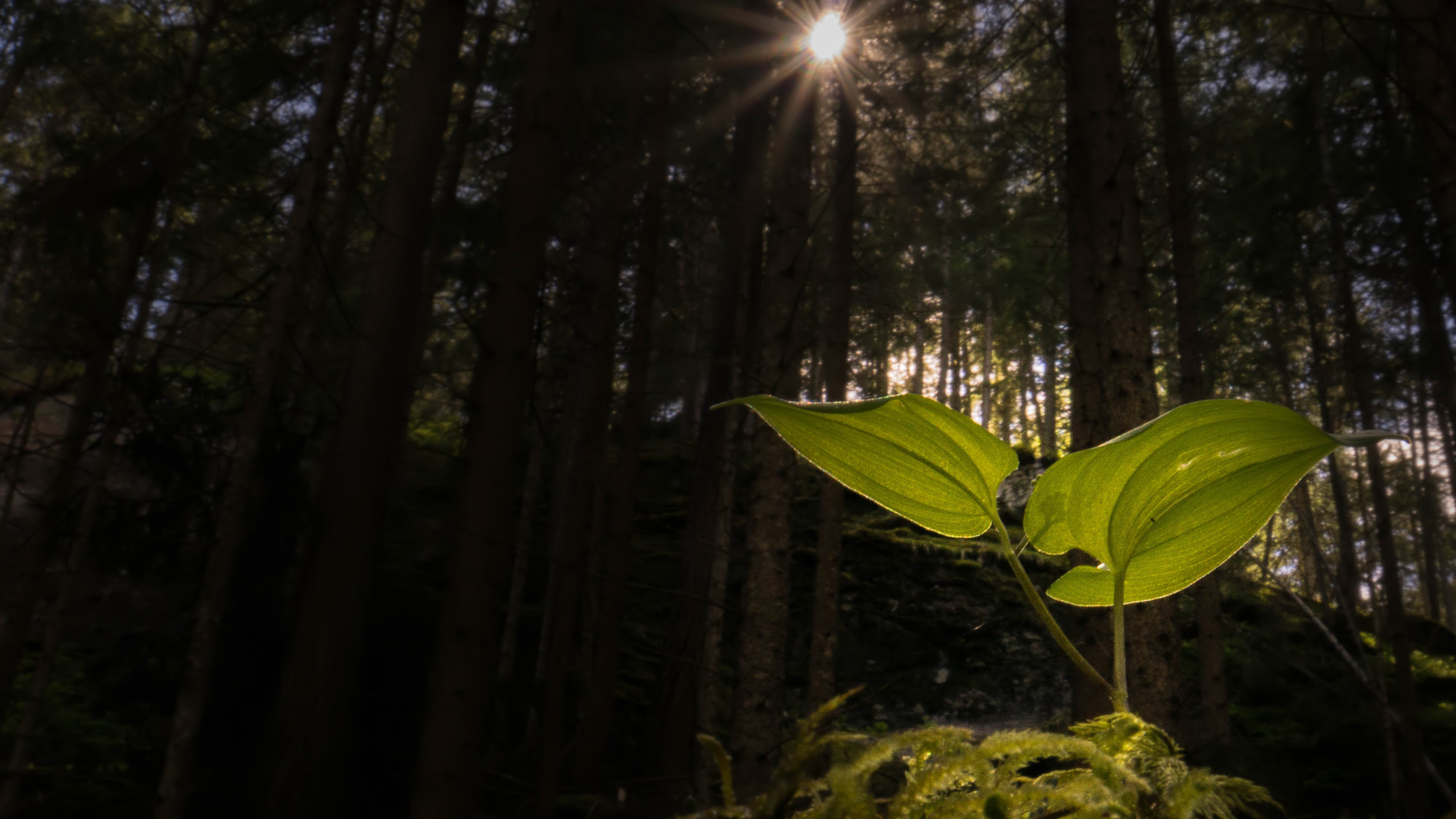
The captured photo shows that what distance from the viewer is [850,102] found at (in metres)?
9.20

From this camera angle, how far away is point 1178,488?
0.69m

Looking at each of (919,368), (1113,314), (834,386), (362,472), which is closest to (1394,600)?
(834,386)

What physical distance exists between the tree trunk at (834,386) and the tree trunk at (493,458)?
141 inches

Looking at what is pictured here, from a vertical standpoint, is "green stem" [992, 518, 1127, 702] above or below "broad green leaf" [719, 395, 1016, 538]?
below

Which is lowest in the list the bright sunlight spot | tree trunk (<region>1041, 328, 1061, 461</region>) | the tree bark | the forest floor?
the forest floor

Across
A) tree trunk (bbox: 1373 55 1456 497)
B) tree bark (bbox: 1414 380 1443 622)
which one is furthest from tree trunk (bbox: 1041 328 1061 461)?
tree trunk (bbox: 1373 55 1456 497)

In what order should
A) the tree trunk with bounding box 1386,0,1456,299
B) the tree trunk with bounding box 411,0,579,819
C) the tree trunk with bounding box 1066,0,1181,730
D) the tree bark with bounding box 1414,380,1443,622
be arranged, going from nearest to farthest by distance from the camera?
the tree trunk with bounding box 1066,0,1181,730 < the tree trunk with bounding box 411,0,579,819 < the tree trunk with bounding box 1386,0,1456,299 < the tree bark with bounding box 1414,380,1443,622

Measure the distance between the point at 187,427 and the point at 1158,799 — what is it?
289 inches

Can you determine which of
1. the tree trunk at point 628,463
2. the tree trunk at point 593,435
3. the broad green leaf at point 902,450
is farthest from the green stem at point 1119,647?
the tree trunk at point 628,463

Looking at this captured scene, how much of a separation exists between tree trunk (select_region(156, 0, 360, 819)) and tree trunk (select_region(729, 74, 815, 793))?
3.48 meters

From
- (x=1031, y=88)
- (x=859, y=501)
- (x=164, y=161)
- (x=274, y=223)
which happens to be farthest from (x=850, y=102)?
(x=859, y=501)

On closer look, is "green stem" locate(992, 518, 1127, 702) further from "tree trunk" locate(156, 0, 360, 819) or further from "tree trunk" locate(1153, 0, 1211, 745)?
"tree trunk" locate(1153, 0, 1211, 745)

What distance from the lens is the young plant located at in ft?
2.14

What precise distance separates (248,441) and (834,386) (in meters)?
5.43
